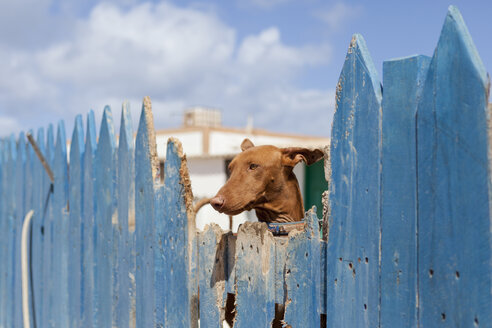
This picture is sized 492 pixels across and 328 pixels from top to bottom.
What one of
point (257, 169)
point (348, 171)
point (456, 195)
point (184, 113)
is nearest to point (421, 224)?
point (456, 195)

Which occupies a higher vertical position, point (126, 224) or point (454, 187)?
point (454, 187)

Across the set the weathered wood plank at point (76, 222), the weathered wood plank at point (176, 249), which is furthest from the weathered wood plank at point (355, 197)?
the weathered wood plank at point (76, 222)

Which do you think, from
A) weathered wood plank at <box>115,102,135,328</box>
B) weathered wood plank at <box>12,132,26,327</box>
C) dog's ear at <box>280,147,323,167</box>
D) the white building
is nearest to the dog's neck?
dog's ear at <box>280,147,323,167</box>

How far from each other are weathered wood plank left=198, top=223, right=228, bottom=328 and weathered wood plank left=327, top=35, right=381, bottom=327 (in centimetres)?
77

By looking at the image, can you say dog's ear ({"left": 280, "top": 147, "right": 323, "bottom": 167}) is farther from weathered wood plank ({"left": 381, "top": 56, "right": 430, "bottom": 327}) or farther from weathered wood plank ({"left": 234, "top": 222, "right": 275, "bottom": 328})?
weathered wood plank ({"left": 381, "top": 56, "right": 430, "bottom": 327})

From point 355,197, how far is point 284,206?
91cm

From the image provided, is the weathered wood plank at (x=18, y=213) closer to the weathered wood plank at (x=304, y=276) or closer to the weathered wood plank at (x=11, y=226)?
the weathered wood plank at (x=11, y=226)

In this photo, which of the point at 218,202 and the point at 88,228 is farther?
the point at 88,228

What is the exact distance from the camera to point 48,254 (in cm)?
458

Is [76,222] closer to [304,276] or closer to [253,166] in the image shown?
[253,166]

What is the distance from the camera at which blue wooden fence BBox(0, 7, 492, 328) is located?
Answer: 5.39 ft

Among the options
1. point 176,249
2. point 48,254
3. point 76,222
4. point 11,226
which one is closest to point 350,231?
point 176,249

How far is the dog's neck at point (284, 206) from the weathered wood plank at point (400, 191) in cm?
103

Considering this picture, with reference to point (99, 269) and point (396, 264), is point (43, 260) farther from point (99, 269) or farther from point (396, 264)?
point (396, 264)
